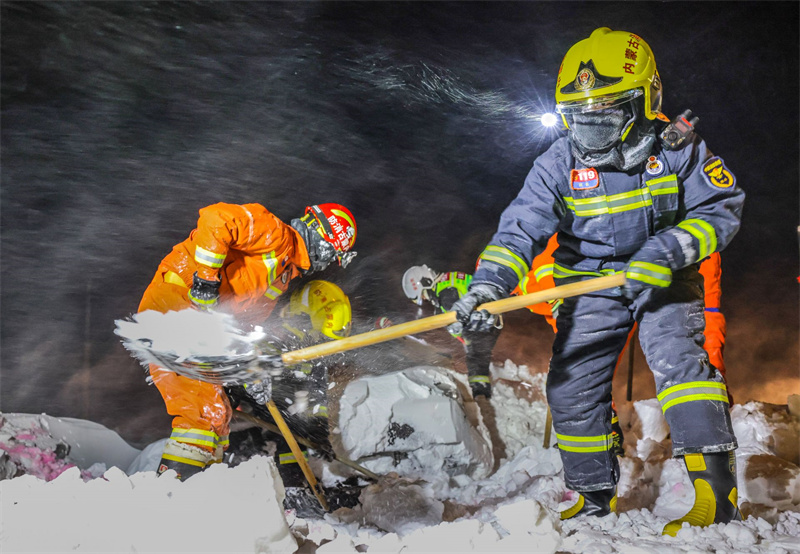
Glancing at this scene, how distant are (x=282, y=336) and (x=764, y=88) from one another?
16.6 feet

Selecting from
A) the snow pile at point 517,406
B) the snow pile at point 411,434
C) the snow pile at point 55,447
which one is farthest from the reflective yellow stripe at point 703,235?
the snow pile at point 55,447

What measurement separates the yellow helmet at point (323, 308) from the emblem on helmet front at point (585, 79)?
8.38 feet

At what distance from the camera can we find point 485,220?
19.3ft

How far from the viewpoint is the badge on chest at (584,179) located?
2342 millimetres

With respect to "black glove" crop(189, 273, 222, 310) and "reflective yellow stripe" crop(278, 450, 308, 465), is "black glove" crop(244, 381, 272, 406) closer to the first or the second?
"black glove" crop(189, 273, 222, 310)

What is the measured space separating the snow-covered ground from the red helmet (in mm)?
1571

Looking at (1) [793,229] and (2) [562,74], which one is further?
(1) [793,229]

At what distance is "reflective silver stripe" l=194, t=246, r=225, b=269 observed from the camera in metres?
3.17

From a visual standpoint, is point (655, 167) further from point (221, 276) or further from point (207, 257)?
point (221, 276)

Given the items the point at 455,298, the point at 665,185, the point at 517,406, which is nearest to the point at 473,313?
A: the point at 665,185

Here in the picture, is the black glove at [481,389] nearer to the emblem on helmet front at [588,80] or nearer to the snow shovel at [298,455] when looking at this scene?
the snow shovel at [298,455]

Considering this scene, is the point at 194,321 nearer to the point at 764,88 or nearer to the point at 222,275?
the point at 222,275

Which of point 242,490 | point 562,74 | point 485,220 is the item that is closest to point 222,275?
point 242,490

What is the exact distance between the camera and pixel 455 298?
4.76 metres
